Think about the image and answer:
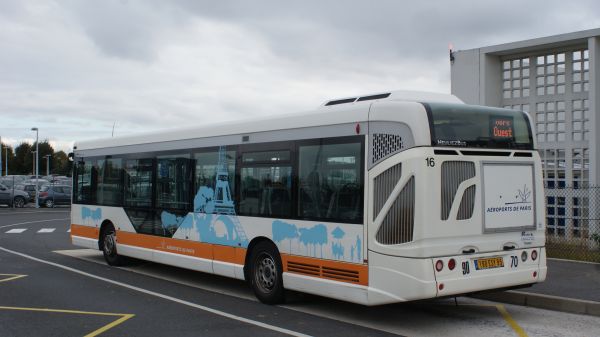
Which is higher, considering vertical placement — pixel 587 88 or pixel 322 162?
pixel 587 88

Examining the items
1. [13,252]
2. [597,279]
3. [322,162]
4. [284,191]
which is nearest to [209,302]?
[284,191]

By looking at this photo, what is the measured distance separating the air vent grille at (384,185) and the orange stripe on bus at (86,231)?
8.50 meters

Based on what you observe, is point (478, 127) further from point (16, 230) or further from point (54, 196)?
point (54, 196)

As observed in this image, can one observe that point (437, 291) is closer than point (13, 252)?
Yes

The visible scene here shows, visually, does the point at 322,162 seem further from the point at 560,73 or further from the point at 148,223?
the point at 560,73

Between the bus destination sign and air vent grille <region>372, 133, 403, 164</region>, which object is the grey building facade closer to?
the bus destination sign

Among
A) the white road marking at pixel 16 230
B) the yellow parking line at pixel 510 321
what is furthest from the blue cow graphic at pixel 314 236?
the white road marking at pixel 16 230

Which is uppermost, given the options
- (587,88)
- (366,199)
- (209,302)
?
(587,88)

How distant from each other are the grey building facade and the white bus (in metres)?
6.75

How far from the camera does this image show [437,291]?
7188mm

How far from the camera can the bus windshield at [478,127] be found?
7527 mm

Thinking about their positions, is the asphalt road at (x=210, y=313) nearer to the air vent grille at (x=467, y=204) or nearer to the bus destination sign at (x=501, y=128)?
the air vent grille at (x=467, y=204)

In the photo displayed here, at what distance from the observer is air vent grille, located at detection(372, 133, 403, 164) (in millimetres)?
7480

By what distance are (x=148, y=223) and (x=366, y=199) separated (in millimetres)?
5992
